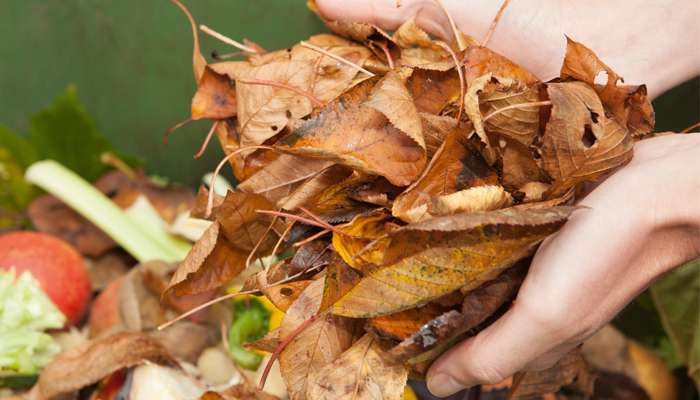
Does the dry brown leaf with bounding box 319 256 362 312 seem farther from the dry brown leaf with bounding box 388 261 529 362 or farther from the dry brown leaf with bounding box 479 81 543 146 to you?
the dry brown leaf with bounding box 479 81 543 146

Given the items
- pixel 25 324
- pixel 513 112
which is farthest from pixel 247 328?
pixel 513 112

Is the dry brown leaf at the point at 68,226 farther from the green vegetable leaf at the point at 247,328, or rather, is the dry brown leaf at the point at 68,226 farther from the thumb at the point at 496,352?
the thumb at the point at 496,352

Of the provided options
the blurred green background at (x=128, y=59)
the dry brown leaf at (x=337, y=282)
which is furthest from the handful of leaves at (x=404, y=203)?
the blurred green background at (x=128, y=59)

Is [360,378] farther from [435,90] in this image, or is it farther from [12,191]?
[12,191]

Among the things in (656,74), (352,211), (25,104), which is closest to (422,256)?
(352,211)

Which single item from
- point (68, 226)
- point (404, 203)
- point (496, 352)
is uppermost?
point (404, 203)

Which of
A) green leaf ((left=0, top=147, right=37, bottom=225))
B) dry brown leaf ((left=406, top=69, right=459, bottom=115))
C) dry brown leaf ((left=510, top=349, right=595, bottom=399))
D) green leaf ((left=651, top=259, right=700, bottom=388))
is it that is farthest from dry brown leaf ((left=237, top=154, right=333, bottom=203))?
green leaf ((left=0, top=147, right=37, bottom=225))

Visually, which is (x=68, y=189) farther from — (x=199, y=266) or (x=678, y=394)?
(x=678, y=394)
